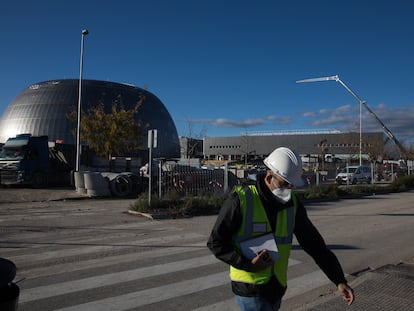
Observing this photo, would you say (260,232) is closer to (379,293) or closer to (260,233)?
(260,233)

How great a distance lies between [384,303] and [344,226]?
23.7ft

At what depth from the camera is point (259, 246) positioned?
2.67 meters

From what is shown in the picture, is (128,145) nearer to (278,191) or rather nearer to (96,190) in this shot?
(96,190)

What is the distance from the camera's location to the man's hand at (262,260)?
102 inches

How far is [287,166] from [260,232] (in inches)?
18.6

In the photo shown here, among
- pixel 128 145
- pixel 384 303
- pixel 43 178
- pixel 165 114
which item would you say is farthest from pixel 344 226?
pixel 165 114

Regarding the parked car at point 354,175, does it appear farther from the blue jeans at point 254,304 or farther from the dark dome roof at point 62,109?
the dark dome roof at point 62,109

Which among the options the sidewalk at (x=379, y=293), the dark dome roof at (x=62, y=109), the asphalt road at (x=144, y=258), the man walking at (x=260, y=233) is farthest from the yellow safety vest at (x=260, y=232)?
the dark dome roof at (x=62, y=109)

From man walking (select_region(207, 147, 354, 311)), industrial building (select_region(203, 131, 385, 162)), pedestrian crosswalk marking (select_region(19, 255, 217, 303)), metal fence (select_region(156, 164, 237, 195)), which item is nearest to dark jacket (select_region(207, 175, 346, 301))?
man walking (select_region(207, 147, 354, 311))

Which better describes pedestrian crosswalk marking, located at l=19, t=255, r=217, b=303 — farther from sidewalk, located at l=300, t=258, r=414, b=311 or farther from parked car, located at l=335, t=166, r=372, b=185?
parked car, located at l=335, t=166, r=372, b=185

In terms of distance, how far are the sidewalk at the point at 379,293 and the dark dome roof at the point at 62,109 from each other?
79.6 meters

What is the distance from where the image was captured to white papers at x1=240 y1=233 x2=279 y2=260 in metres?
2.65

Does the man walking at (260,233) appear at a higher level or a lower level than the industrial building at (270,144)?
lower

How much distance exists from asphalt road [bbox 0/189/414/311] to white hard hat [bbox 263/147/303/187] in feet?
→ 10.4
